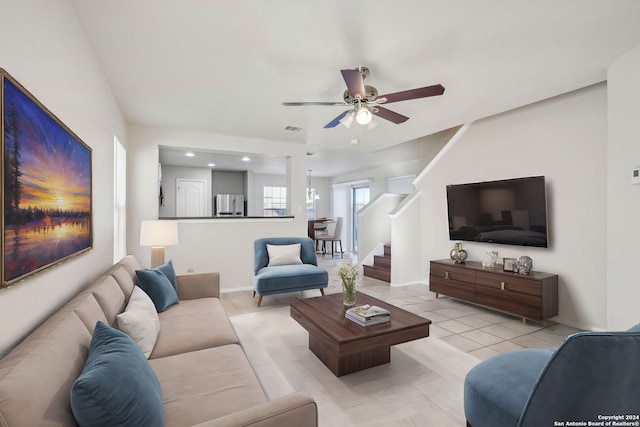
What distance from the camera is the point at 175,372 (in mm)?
1574

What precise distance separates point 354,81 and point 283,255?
2691 millimetres

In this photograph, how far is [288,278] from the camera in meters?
3.92

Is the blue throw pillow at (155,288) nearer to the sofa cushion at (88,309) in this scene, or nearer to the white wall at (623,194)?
the sofa cushion at (88,309)

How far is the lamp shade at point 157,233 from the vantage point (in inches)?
132

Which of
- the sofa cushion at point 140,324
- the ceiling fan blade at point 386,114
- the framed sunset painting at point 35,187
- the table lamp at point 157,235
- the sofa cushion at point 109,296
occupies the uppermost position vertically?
the ceiling fan blade at point 386,114

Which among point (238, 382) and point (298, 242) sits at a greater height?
point (298, 242)

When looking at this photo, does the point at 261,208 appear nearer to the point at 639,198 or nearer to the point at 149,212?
the point at 149,212

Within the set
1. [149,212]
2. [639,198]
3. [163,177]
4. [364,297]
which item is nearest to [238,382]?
[364,297]

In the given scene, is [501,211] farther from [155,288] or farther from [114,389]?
[114,389]

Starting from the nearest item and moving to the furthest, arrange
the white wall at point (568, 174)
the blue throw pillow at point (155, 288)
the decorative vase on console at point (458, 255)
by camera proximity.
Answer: the blue throw pillow at point (155, 288)
the white wall at point (568, 174)
the decorative vase on console at point (458, 255)

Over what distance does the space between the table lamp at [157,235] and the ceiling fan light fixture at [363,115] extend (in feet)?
8.01

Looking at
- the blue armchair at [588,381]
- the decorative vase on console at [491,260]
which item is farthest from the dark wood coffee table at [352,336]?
the decorative vase on console at [491,260]

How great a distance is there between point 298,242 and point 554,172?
11.1ft

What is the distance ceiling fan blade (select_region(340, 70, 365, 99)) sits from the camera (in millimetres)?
2168
